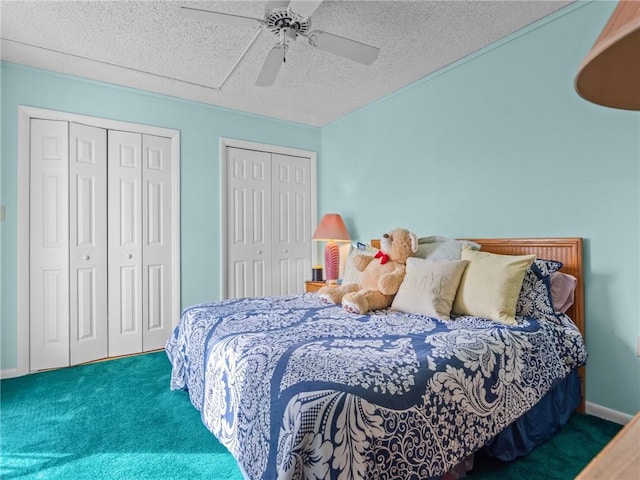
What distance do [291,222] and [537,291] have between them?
280 centimetres

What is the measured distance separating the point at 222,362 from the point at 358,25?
224 centimetres

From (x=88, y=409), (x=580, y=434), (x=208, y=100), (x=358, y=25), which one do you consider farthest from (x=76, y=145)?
(x=580, y=434)

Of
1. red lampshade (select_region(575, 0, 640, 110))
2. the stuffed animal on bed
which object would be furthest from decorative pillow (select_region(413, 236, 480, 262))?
red lampshade (select_region(575, 0, 640, 110))

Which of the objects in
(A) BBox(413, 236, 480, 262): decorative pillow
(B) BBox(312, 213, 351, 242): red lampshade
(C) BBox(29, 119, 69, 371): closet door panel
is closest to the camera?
(A) BBox(413, 236, 480, 262): decorative pillow

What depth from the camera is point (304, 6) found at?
178 centimetres

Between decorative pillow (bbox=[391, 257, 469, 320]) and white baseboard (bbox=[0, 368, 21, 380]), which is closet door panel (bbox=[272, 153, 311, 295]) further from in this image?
white baseboard (bbox=[0, 368, 21, 380])

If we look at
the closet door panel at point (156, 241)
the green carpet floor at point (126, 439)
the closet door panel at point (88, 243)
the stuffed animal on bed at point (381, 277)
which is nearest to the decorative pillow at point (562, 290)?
the green carpet floor at point (126, 439)

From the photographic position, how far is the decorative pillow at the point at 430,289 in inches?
79.7

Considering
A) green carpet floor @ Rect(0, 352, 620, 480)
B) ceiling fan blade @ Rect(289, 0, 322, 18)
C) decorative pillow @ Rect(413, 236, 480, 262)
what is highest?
ceiling fan blade @ Rect(289, 0, 322, 18)

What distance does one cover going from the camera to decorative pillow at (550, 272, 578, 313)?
2113 mm

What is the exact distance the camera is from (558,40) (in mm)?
2242

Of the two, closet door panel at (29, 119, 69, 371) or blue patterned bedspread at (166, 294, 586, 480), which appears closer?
blue patterned bedspread at (166, 294, 586, 480)

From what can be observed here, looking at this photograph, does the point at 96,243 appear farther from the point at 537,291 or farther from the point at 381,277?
the point at 537,291

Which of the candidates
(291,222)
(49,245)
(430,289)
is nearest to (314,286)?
(291,222)
